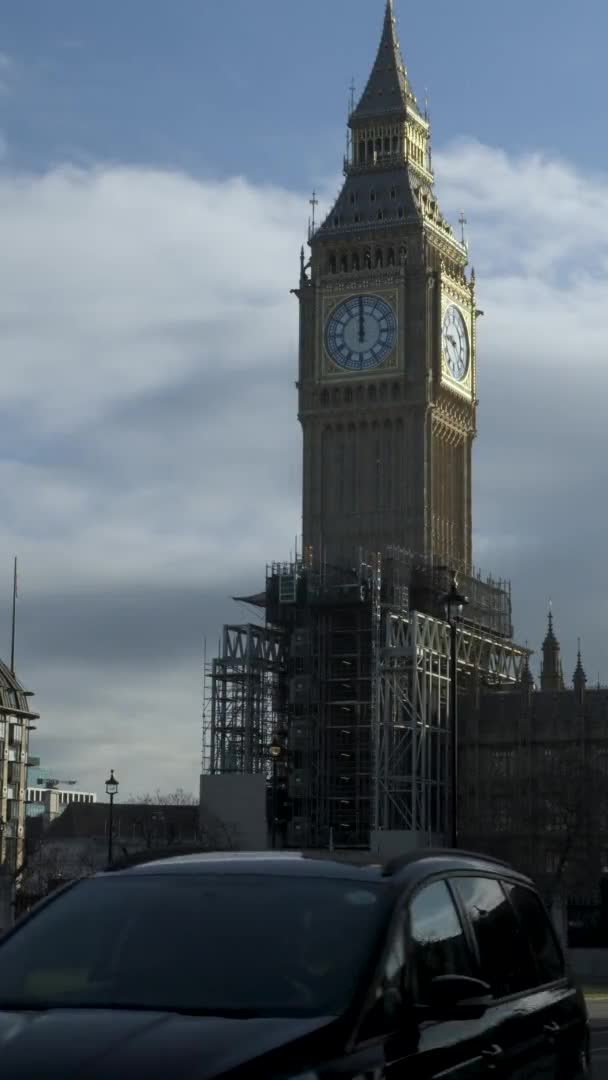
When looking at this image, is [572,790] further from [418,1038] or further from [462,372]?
[418,1038]

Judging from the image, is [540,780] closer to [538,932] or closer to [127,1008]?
[538,932]

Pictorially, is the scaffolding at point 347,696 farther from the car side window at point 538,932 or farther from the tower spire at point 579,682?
the car side window at point 538,932

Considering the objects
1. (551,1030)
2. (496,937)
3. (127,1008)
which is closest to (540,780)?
(551,1030)

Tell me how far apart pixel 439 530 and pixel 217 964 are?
90.8m

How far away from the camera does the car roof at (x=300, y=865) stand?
25.0ft

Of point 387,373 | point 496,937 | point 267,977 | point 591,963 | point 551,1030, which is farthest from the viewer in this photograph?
point 387,373

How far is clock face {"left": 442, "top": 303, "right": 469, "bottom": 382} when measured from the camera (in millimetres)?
100250

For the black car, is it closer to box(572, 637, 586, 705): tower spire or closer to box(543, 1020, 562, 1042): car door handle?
box(543, 1020, 562, 1042): car door handle

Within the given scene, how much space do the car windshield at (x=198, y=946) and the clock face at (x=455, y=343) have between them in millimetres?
92825

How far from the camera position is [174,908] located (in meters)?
7.44

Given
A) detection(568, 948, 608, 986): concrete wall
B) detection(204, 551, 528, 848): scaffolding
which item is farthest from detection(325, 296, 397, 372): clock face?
detection(568, 948, 608, 986): concrete wall

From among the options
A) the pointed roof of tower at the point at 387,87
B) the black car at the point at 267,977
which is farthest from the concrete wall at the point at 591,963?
the pointed roof of tower at the point at 387,87

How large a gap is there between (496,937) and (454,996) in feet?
4.42

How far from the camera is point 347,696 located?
3521 inches
